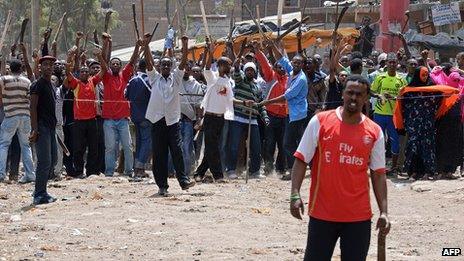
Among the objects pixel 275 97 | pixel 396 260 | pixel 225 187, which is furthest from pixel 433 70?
pixel 396 260

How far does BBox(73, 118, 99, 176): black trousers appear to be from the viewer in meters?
17.1

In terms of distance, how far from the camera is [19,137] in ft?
53.1

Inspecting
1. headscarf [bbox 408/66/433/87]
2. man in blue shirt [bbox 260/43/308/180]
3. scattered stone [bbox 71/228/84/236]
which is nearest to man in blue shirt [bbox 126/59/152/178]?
man in blue shirt [bbox 260/43/308/180]

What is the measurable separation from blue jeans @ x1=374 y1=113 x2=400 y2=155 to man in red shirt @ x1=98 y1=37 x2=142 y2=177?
3608 mm

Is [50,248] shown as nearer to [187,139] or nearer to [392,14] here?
[187,139]

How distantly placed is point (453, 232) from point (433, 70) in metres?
5.52

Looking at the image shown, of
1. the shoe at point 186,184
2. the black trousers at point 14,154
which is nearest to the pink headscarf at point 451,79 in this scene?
the shoe at point 186,184

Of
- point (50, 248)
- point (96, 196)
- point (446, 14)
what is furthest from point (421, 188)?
point (446, 14)

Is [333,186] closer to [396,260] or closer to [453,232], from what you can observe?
[396,260]

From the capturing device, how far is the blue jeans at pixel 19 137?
16.0 m

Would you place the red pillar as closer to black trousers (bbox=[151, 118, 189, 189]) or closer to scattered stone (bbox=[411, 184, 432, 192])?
scattered stone (bbox=[411, 184, 432, 192])

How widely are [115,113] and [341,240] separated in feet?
32.4

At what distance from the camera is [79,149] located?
17109 mm

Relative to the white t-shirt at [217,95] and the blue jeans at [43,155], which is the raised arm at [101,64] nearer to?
the white t-shirt at [217,95]
